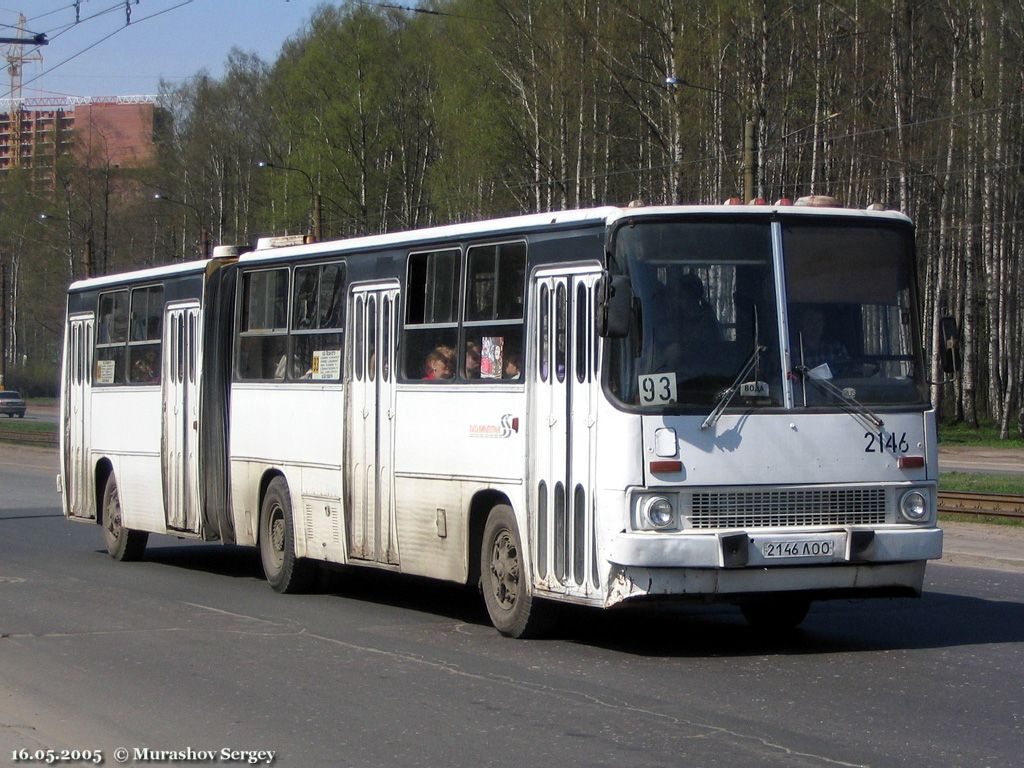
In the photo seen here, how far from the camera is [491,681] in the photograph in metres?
9.26

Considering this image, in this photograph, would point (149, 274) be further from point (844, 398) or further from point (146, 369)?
point (844, 398)

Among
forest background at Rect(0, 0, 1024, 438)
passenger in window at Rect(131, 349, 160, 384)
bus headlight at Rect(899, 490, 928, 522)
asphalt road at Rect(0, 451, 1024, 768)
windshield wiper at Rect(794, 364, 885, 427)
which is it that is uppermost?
forest background at Rect(0, 0, 1024, 438)

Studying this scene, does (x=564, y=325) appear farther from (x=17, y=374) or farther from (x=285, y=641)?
(x=17, y=374)

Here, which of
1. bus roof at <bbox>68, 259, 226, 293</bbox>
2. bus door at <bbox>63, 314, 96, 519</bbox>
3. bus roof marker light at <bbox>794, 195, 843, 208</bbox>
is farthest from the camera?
bus door at <bbox>63, 314, 96, 519</bbox>

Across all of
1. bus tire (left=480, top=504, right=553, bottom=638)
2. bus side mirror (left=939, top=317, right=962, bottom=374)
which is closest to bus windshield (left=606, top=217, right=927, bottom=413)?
bus side mirror (left=939, top=317, right=962, bottom=374)

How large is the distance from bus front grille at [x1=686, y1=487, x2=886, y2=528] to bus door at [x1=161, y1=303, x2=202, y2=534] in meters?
7.35

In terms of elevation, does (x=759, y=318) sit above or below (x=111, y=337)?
below

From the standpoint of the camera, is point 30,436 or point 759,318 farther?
point 30,436

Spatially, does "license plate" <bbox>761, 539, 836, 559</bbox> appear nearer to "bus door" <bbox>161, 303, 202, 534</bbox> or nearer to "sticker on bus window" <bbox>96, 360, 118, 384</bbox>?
"bus door" <bbox>161, 303, 202, 534</bbox>

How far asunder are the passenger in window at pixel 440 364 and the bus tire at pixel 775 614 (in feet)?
8.83

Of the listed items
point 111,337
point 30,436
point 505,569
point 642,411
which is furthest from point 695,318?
point 30,436

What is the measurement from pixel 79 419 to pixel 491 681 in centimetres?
1086

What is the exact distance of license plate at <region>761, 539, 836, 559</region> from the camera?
982 centimetres

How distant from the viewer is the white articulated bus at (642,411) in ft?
32.4
